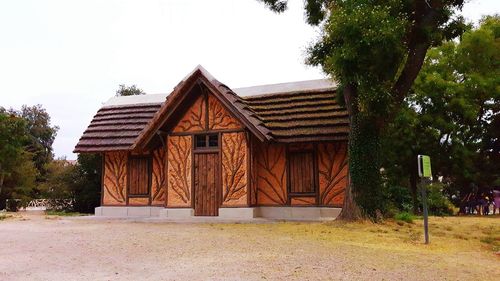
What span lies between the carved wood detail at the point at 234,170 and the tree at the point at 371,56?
386 centimetres

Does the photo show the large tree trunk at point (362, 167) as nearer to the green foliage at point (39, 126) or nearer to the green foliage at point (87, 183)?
the green foliage at point (87, 183)

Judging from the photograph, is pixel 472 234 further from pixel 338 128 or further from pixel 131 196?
pixel 131 196

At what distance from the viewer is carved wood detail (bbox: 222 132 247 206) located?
15719 mm

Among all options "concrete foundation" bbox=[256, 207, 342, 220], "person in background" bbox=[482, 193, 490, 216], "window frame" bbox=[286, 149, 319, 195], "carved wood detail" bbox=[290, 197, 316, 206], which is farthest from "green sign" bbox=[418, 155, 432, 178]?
"person in background" bbox=[482, 193, 490, 216]

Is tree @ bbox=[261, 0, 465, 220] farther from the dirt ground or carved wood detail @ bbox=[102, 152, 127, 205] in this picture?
carved wood detail @ bbox=[102, 152, 127, 205]

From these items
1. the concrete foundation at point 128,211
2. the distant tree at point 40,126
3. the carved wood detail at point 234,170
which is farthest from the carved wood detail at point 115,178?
the distant tree at point 40,126

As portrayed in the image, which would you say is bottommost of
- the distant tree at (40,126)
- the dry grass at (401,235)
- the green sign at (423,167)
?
the dry grass at (401,235)

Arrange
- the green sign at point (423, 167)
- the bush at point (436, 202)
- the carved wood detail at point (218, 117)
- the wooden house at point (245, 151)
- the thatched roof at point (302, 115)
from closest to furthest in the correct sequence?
Result: the green sign at point (423, 167) → the thatched roof at point (302, 115) → the wooden house at point (245, 151) → the carved wood detail at point (218, 117) → the bush at point (436, 202)

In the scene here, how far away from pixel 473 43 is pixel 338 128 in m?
12.1

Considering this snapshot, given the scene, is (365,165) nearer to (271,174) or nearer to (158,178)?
(271,174)

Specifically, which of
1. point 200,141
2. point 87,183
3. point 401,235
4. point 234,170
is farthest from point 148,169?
point 401,235

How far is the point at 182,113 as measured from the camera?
17.0m

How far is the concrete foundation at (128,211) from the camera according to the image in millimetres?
18016

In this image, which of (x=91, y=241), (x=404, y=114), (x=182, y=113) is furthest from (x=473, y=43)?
(x=91, y=241)
